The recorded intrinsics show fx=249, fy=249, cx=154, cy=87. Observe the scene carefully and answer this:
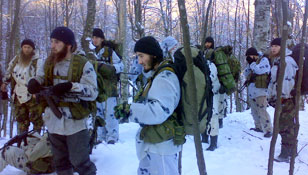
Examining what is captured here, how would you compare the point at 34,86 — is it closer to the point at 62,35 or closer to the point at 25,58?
the point at 62,35

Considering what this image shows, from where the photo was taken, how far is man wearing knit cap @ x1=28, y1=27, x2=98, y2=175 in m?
2.70

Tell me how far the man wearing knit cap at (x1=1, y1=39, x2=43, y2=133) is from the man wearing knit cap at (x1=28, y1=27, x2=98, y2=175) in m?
1.93

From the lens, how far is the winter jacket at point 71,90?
269 cm

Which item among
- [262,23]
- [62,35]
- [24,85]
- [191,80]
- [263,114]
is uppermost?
[262,23]

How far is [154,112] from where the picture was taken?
1.99 meters

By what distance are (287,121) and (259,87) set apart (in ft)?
5.63

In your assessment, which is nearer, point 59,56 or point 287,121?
point 59,56

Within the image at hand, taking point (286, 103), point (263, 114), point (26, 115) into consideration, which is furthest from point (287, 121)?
point (26, 115)

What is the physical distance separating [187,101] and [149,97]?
12.5 inches

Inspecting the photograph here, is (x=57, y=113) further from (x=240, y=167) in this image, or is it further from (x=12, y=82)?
(x=240, y=167)

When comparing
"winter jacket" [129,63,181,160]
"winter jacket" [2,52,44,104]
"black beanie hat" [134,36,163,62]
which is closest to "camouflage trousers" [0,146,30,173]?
"winter jacket" [2,52,44,104]

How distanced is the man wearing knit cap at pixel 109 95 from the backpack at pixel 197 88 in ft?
9.92

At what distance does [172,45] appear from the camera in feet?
12.0

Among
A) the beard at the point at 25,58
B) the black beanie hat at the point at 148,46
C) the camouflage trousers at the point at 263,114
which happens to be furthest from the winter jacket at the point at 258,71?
the beard at the point at 25,58
